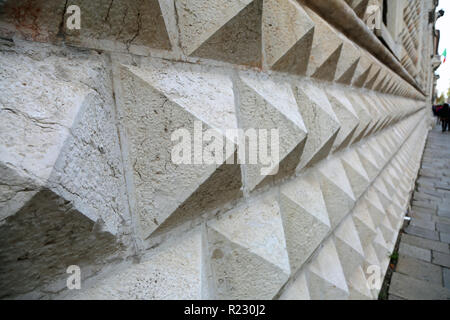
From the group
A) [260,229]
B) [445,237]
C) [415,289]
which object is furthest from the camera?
[445,237]

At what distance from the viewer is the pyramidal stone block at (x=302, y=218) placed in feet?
2.25

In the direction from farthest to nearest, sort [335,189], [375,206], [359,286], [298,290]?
[375,206] → [359,286] → [335,189] → [298,290]

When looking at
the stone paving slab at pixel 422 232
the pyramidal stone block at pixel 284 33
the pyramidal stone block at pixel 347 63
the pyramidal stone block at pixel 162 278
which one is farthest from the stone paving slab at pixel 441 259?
the pyramidal stone block at pixel 162 278

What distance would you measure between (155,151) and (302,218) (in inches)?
21.8

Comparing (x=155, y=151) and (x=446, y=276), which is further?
(x=446, y=276)

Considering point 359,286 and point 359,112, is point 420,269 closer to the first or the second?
point 359,286

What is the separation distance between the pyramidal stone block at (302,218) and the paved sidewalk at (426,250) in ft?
3.18

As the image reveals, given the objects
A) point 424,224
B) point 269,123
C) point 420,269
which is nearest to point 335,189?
point 269,123

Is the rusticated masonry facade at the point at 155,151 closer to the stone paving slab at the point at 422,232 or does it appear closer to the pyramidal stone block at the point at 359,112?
the pyramidal stone block at the point at 359,112

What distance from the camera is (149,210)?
0.39 meters

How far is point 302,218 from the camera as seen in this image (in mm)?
728

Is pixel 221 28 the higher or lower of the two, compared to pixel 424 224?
higher

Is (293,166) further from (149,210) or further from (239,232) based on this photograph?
(149,210)

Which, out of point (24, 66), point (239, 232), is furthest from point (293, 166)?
point (24, 66)
